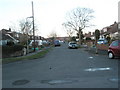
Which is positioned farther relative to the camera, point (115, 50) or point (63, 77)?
point (115, 50)

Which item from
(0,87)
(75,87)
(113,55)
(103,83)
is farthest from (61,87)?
(113,55)

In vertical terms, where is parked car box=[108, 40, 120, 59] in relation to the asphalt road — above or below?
above

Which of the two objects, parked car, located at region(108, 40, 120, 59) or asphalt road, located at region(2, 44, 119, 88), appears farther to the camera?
parked car, located at region(108, 40, 120, 59)

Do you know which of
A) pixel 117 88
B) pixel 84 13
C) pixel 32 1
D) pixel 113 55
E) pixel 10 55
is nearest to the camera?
pixel 117 88

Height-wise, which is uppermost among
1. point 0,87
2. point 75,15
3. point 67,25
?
point 75,15

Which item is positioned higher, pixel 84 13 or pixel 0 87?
pixel 84 13

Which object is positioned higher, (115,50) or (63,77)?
(115,50)

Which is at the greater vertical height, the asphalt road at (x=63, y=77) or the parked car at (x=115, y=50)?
the parked car at (x=115, y=50)

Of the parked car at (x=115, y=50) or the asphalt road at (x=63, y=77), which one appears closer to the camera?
the asphalt road at (x=63, y=77)

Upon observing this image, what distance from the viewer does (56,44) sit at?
4631cm

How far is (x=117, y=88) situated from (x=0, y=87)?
4.58m

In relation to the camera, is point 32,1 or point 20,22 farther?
point 20,22

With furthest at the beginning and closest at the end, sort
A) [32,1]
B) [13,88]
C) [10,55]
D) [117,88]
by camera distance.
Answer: [32,1] → [10,55] → [13,88] → [117,88]

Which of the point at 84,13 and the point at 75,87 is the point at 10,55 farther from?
the point at 84,13
